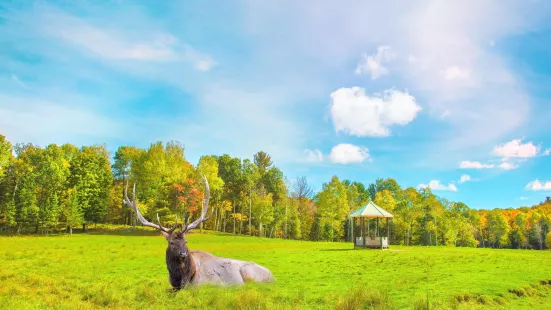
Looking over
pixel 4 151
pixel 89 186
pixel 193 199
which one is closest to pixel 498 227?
pixel 193 199

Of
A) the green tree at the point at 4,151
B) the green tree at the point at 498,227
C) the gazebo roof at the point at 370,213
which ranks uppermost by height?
the green tree at the point at 4,151

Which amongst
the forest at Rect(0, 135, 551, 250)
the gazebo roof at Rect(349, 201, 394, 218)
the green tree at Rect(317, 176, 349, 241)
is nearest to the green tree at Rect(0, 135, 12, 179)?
the forest at Rect(0, 135, 551, 250)

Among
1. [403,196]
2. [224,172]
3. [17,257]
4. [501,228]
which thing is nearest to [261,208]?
[224,172]

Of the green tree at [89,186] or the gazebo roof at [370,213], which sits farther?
the green tree at [89,186]

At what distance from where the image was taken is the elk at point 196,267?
A: 9.40 metres

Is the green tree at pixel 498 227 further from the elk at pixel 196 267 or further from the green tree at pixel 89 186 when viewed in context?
the elk at pixel 196 267

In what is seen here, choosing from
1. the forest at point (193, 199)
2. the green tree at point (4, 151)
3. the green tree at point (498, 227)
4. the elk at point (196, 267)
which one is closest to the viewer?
the elk at point (196, 267)

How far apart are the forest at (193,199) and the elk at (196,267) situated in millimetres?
29819

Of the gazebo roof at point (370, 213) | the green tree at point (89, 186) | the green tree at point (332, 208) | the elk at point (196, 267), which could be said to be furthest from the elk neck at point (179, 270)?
the green tree at point (332, 208)

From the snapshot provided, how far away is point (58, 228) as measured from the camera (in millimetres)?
56625

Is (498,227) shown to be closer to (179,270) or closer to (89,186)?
(89,186)

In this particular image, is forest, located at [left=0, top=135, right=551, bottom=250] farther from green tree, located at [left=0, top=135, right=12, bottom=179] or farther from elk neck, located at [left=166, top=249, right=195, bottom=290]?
elk neck, located at [left=166, top=249, right=195, bottom=290]

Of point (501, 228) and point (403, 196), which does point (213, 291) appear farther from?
point (501, 228)

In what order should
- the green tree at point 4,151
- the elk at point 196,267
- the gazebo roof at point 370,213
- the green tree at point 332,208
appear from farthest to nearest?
the green tree at point 332,208 → the green tree at point 4,151 → the gazebo roof at point 370,213 → the elk at point 196,267
